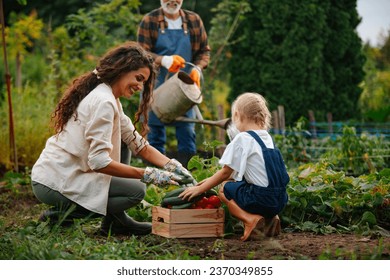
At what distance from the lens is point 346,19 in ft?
30.8

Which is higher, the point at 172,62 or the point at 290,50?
the point at 290,50

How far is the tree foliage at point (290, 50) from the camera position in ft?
29.7

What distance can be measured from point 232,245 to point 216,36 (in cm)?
590

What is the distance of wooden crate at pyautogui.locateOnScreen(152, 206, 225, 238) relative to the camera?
380cm

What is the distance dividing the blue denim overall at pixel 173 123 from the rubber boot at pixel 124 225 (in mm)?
2158

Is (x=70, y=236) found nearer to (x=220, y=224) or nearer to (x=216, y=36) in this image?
(x=220, y=224)

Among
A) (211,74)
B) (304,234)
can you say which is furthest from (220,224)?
(211,74)

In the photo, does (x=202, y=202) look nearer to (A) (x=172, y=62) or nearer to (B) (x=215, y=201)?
(B) (x=215, y=201)

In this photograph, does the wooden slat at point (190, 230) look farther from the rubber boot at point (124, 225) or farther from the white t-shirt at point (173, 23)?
the white t-shirt at point (173, 23)

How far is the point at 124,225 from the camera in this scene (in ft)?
13.4

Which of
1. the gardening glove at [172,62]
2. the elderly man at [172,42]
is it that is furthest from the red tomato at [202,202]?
the elderly man at [172,42]

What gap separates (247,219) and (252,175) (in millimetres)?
242

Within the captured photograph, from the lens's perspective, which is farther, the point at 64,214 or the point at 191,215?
the point at 64,214

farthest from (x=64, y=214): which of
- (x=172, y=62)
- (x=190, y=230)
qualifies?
(x=172, y=62)
